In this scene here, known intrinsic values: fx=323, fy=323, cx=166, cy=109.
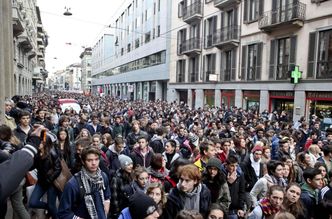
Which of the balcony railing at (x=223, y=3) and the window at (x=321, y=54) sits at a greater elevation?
the balcony railing at (x=223, y=3)

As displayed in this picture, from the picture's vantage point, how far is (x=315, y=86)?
57.0 feet

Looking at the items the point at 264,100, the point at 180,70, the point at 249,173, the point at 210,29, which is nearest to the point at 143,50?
the point at 180,70

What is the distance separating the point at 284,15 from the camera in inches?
768

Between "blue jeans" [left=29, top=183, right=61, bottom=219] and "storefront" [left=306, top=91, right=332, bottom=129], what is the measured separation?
1550 cm

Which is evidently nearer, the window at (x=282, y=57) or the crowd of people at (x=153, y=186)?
the crowd of people at (x=153, y=186)

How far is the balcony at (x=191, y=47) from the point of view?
31.8 metres

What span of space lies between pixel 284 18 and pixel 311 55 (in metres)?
3.08

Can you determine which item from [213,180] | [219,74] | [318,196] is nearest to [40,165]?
[213,180]

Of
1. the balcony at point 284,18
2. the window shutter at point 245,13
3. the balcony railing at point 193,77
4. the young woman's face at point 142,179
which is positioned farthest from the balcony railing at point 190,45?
the young woman's face at point 142,179

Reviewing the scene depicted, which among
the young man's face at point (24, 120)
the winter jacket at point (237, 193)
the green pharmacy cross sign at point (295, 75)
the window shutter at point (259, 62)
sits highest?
the window shutter at point (259, 62)

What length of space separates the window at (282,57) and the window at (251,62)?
1.30m

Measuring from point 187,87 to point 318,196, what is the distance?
98.6ft

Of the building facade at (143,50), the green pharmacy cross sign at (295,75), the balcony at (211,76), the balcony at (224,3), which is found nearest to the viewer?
the green pharmacy cross sign at (295,75)

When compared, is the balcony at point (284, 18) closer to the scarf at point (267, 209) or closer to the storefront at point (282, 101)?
the storefront at point (282, 101)
